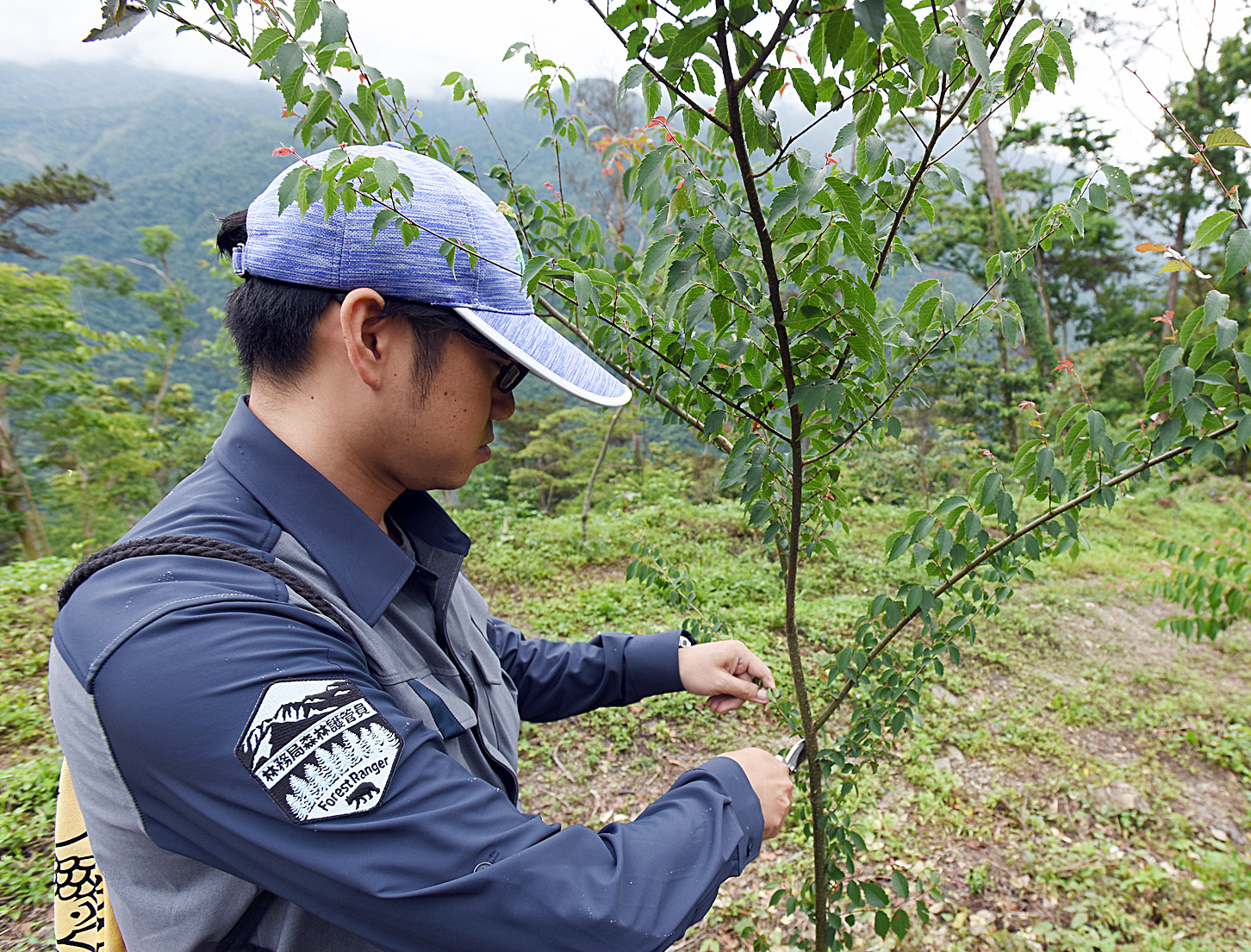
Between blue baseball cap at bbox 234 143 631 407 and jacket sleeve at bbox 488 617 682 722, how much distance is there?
747 millimetres

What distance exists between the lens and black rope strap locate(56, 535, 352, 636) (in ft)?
2.40

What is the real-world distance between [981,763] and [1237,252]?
3269 mm

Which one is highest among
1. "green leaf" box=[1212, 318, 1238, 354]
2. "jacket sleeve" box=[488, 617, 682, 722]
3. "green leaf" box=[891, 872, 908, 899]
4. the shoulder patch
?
"green leaf" box=[1212, 318, 1238, 354]

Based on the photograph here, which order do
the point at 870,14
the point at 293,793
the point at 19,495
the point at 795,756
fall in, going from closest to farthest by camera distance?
the point at 870,14, the point at 293,793, the point at 795,756, the point at 19,495

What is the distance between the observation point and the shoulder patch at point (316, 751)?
2.05 ft

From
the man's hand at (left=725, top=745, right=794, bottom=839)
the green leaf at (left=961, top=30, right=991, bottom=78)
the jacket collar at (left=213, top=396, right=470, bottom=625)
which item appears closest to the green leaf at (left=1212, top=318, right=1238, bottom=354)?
the green leaf at (left=961, top=30, right=991, bottom=78)

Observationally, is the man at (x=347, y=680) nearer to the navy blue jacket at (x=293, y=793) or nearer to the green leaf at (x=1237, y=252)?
the navy blue jacket at (x=293, y=793)

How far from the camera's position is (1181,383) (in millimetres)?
939

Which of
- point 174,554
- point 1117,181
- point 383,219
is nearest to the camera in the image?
point 174,554

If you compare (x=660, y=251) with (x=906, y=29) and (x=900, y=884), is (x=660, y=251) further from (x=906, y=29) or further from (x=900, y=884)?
(x=900, y=884)

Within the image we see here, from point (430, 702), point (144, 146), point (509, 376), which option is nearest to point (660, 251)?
point (509, 376)

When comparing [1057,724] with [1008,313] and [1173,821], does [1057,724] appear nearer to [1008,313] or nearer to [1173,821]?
[1173,821]

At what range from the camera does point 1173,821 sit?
9.59 ft

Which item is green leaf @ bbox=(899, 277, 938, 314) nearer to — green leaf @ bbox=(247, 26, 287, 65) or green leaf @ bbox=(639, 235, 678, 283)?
green leaf @ bbox=(639, 235, 678, 283)
